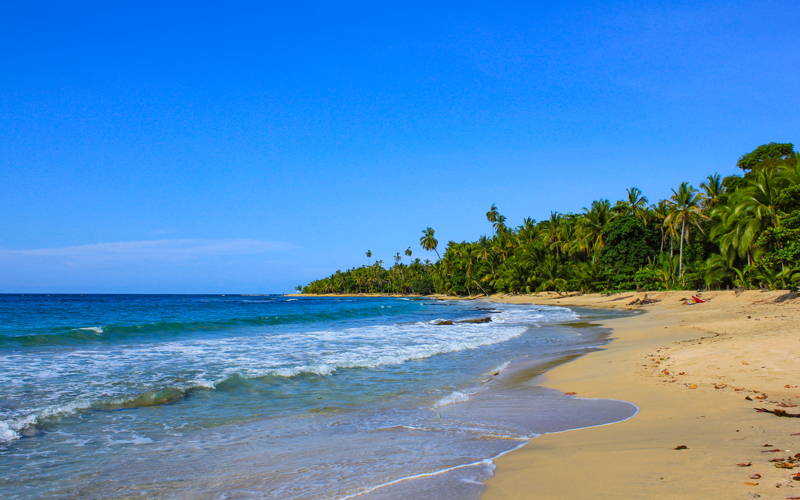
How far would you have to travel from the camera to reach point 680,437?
178 inches

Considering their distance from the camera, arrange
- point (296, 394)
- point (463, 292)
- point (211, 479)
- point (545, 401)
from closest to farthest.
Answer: point (211, 479), point (545, 401), point (296, 394), point (463, 292)

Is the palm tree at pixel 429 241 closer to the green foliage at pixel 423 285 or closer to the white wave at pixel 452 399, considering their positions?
the green foliage at pixel 423 285

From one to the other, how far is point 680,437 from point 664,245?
184ft

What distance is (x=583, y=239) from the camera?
185 feet

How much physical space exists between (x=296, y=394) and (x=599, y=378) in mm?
6110

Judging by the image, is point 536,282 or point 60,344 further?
point 536,282

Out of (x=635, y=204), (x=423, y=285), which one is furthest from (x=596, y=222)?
(x=423, y=285)

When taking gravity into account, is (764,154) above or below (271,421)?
above

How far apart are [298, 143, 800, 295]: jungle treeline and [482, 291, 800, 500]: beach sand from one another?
18601 millimetres

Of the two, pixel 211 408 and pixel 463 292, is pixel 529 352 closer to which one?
pixel 211 408

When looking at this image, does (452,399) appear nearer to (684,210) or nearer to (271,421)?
(271,421)

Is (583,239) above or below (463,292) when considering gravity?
above

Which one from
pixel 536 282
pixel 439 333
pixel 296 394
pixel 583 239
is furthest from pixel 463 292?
pixel 296 394

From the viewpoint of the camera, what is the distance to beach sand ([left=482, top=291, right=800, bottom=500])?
3.28m
